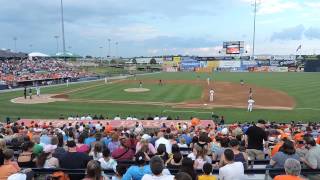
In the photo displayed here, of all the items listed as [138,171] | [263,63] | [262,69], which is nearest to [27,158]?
[138,171]

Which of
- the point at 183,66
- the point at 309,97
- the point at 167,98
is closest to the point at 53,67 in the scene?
the point at 183,66

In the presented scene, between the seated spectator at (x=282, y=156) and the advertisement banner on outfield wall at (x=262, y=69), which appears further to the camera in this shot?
the advertisement banner on outfield wall at (x=262, y=69)

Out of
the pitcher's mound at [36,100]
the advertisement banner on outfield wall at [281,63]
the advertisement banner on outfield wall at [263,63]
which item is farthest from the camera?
the advertisement banner on outfield wall at [281,63]

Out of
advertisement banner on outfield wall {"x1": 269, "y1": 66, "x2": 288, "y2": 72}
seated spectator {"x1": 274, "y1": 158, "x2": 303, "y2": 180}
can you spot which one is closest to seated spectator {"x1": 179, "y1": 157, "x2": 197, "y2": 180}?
seated spectator {"x1": 274, "y1": 158, "x2": 303, "y2": 180}

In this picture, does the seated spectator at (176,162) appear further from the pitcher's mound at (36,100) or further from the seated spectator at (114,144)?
the pitcher's mound at (36,100)

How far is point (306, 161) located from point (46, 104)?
30.5 metres

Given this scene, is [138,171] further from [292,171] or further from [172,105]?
[172,105]

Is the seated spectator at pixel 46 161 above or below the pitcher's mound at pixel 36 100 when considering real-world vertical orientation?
above

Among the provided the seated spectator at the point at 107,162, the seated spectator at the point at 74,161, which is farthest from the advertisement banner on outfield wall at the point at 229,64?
the seated spectator at the point at 74,161

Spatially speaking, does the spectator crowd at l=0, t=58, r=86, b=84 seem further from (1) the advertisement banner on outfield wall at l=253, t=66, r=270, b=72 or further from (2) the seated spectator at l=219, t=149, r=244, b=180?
(2) the seated spectator at l=219, t=149, r=244, b=180

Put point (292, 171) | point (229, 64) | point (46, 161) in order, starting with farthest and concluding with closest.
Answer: point (229, 64), point (46, 161), point (292, 171)

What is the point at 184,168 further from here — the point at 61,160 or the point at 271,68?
the point at 271,68

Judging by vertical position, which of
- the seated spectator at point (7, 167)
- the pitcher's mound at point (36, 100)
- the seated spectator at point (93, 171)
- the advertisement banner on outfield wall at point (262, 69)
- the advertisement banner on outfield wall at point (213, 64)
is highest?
the seated spectator at point (93, 171)

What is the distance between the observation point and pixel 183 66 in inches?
4237
